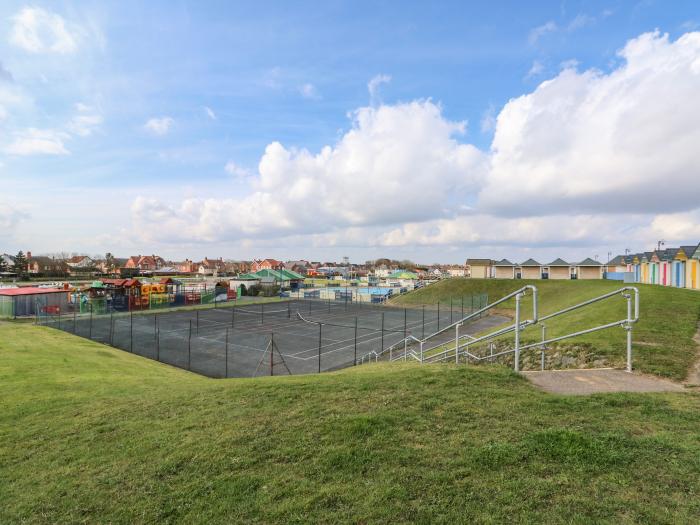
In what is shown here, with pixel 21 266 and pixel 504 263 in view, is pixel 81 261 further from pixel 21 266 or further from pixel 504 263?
pixel 504 263

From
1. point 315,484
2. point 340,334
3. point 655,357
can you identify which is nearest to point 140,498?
point 315,484

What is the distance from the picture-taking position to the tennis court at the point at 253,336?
76.0ft

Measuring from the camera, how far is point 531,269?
75.1m

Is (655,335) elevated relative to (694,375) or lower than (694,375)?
elevated

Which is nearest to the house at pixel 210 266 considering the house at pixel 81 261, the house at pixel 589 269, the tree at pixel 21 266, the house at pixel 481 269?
the house at pixel 81 261

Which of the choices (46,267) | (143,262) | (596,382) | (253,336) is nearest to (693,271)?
(596,382)

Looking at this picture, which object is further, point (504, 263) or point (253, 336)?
point (504, 263)

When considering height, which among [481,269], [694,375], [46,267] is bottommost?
[46,267]

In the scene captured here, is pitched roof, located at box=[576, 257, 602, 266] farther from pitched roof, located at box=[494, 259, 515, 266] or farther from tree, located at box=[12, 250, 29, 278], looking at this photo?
tree, located at box=[12, 250, 29, 278]

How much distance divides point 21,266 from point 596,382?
453 feet

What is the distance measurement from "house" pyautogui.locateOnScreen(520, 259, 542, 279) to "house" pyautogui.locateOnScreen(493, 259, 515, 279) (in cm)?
187

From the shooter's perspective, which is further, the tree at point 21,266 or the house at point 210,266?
the house at point 210,266

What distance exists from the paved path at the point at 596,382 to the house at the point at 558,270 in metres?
73.7

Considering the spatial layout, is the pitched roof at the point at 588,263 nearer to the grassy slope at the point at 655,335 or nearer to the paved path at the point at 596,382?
the grassy slope at the point at 655,335
